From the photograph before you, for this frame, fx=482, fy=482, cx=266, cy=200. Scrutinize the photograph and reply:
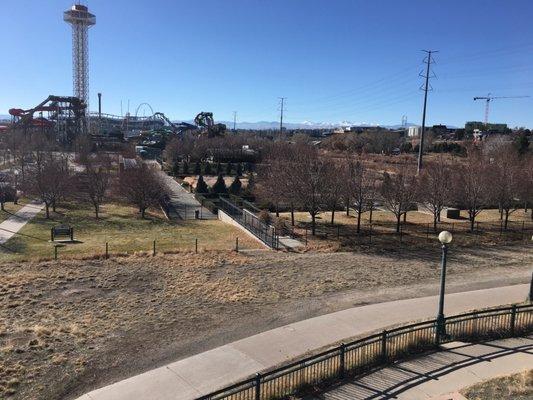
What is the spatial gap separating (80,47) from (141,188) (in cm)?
11406

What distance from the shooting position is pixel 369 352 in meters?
11.9

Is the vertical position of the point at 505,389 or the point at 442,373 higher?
the point at 505,389

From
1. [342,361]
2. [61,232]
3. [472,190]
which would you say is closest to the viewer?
[342,361]

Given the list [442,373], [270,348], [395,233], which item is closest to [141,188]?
[395,233]

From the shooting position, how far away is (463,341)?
13266 millimetres

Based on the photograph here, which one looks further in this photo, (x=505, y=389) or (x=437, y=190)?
(x=437, y=190)

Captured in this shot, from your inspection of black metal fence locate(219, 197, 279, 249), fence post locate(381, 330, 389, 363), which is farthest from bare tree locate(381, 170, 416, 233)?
fence post locate(381, 330, 389, 363)

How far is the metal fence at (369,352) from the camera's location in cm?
999

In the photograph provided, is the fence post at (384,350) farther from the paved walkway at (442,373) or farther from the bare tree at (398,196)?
the bare tree at (398,196)

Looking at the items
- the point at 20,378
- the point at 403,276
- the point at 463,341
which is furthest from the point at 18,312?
the point at 403,276

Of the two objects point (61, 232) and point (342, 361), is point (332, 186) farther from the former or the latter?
point (342, 361)

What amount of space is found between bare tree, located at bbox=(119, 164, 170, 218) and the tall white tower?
105 m

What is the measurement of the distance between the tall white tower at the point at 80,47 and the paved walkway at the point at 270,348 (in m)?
133

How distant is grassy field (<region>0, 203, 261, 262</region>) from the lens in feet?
79.9
